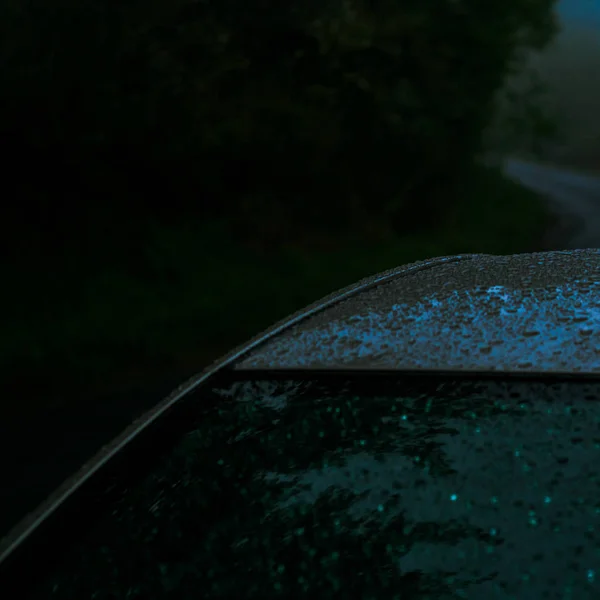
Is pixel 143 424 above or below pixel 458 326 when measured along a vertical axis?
below

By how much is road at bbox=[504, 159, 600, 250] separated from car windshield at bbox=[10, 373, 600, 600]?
605 inches

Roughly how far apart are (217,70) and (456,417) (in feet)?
27.7

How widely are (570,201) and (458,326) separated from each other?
88.9ft

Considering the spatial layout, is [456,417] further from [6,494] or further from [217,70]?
[217,70]

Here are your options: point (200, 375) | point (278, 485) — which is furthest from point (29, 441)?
point (278, 485)

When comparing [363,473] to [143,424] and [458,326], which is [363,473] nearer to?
[458,326]

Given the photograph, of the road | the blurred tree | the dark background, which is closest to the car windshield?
the dark background

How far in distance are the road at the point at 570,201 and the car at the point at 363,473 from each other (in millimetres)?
15238

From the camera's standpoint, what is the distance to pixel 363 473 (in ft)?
6.60

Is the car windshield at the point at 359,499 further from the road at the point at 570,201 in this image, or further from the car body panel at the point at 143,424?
the road at the point at 570,201

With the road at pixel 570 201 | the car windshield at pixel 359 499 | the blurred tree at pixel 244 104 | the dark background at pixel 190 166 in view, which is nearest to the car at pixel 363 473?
the car windshield at pixel 359 499

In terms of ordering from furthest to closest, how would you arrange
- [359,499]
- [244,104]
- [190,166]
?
[190,166] → [244,104] → [359,499]

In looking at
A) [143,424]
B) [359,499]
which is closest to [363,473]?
[359,499]

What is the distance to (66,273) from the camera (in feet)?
32.8
